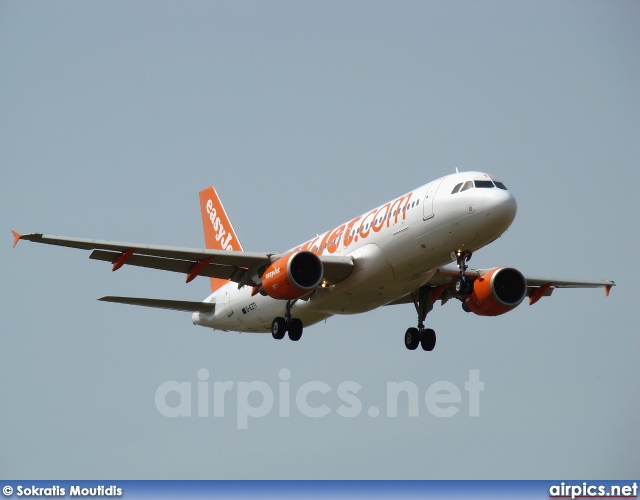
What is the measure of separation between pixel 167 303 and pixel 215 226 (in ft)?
28.9

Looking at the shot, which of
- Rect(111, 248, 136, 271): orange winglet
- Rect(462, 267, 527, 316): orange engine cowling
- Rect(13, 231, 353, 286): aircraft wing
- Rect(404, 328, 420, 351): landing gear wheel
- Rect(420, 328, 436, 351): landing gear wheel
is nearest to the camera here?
Rect(13, 231, 353, 286): aircraft wing

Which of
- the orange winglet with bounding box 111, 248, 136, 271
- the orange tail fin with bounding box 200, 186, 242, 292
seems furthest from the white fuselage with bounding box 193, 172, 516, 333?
the orange tail fin with bounding box 200, 186, 242, 292

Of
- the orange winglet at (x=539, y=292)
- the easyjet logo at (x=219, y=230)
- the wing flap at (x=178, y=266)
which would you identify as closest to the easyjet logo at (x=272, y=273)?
the wing flap at (x=178, y=266)

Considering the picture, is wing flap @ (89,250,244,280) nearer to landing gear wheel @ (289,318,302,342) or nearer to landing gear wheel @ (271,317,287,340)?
landing gear wheel @ (271,317,287,340)

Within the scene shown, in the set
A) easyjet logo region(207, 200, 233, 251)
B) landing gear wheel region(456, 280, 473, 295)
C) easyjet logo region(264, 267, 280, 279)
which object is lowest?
landing gear wheel region(456, 280, 473, 295)

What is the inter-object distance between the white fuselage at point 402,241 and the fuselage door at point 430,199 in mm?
34

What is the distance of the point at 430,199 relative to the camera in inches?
1656

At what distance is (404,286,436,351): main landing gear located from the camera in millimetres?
49125

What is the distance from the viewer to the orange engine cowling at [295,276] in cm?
4409

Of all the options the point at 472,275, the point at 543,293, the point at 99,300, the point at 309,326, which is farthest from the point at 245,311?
the point at 543,293

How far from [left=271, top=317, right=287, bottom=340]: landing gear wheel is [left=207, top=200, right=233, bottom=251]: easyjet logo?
9364 mm

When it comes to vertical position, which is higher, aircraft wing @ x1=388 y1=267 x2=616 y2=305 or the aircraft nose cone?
aircraft wing @ x1=388 y1=267 x2=616 y2=305

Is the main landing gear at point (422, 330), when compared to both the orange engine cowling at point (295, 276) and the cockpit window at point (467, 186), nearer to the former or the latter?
the orange engine cowling at point (295, 276)

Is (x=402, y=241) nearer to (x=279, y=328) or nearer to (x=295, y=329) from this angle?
(x=295, y=329)
